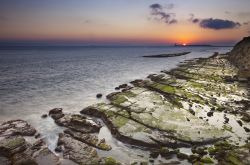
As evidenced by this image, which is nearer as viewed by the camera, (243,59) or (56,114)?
(56,114)

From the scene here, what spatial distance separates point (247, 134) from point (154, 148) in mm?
11157

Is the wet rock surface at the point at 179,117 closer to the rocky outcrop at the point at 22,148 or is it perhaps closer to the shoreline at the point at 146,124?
the shoreline at the point at 146,124

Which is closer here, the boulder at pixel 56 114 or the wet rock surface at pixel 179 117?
the wet rock surface at pixel 179 117

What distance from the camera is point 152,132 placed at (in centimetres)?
2731

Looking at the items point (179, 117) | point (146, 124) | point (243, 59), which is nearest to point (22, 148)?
point (146, 124)

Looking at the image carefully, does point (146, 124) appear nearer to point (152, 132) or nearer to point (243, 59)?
point (152, 132)

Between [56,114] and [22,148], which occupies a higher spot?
[22,148]

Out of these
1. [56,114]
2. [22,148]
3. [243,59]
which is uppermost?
[243,59]

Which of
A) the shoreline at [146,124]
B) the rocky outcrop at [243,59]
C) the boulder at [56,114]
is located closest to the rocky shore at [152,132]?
the shoreline at [146,124]

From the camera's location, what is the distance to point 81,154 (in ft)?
74.7

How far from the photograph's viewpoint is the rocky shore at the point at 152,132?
2216 cm

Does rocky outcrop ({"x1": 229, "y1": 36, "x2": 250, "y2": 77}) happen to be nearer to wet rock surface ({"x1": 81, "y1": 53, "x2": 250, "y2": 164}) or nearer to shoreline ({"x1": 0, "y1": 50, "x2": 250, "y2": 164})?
wet rock surface ({"x1": 81, "y1": 53, "x2": 250, "y2": 164})

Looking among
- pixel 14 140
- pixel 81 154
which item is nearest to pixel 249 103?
pixel 81 154

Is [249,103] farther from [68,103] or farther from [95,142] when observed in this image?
[68,103]
